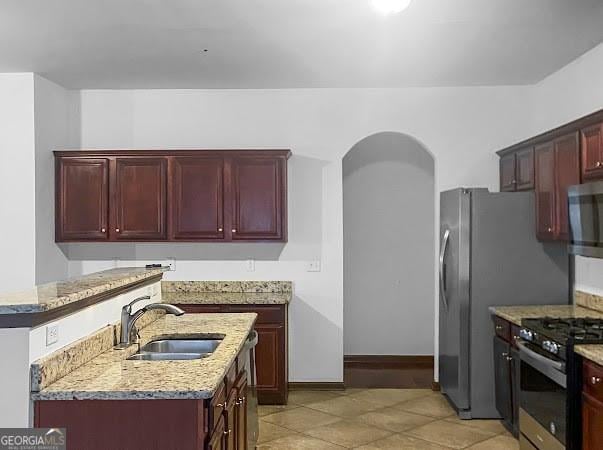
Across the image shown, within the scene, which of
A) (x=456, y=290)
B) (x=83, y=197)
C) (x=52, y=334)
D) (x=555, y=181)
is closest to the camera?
(x=52, y=334)

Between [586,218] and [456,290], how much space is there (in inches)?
55.1

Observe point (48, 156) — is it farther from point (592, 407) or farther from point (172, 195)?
point (592, 407)

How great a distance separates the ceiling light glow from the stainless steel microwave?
1.52 m

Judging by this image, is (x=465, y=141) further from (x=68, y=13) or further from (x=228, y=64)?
(x=68, y=13)

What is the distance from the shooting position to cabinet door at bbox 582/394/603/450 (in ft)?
10.0

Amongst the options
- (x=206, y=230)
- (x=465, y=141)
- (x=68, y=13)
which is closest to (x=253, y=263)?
(x=206, y=230)

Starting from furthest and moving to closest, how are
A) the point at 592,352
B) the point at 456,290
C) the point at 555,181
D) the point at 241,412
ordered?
1. the point at 456,290
2. the point at 555,181
3. the point at 241,412
4. the point at 592,352

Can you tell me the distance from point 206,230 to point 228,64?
1.46 metres

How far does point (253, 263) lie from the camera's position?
5.90 metres

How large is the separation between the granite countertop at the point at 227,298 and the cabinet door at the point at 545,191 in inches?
84.5

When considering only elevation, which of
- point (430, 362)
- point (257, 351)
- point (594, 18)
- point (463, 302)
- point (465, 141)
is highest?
point (594, 18)

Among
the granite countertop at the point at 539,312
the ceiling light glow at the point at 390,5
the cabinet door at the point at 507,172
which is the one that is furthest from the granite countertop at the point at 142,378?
the cabinet door at the point at 507,172

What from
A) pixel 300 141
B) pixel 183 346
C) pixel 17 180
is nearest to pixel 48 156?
pixel 17 180

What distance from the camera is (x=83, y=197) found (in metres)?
5.61
